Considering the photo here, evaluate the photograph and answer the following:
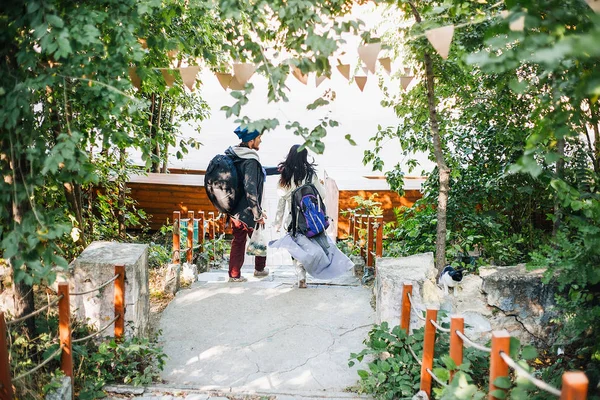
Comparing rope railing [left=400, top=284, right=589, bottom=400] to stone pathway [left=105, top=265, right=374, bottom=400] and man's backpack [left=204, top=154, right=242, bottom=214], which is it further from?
man's backpack [left=204, top=154, right=242, bottom=214]

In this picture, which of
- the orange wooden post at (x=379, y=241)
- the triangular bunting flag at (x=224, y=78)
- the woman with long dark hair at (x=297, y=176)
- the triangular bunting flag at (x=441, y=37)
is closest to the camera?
the triangular bunting flag at (x=441, y=37)

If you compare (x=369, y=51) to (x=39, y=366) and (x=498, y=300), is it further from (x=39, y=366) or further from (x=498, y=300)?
(x=39, y=366)

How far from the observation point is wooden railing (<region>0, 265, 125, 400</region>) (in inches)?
111

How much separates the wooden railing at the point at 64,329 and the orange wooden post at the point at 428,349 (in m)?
2.29

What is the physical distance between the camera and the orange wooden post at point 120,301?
3.99 meters

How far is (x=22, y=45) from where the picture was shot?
2875mm

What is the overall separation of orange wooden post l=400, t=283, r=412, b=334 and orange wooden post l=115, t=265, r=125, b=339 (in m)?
2.15

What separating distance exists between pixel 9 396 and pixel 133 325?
4.80ft


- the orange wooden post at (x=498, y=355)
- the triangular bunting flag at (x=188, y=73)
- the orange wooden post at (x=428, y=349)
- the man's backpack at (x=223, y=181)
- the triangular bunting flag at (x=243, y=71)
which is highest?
the triangular bunting flag at (x=188, y=73)

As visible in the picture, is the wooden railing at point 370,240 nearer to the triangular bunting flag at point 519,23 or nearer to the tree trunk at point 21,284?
the tree trunk at point 21,284

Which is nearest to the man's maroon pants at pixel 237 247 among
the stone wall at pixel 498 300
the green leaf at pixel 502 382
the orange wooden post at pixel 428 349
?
the stone wall at pixel 498 300

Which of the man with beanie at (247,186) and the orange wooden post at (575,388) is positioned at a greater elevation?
the man with beanie at (247,186)

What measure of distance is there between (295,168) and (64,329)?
10.9ft

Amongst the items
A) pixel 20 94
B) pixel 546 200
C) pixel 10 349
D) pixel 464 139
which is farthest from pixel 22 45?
pixel 546 200
